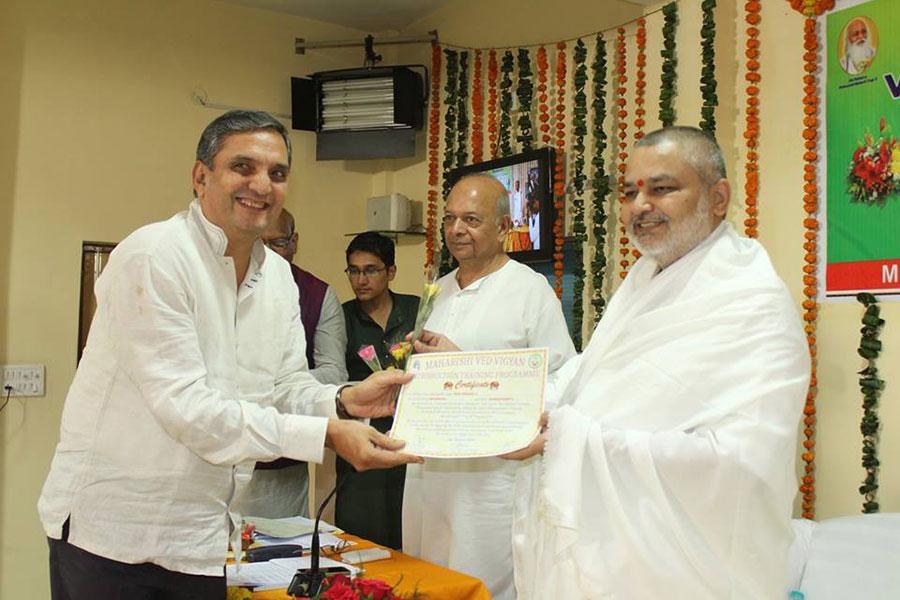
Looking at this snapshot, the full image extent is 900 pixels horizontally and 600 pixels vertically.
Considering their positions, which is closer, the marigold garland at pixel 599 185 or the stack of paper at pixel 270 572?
the stack of paper at pixel 270 572

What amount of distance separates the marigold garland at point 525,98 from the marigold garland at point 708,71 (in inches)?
40.0

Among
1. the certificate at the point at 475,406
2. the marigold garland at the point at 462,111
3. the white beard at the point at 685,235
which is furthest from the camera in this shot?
the marigold garland at the point at 462,111

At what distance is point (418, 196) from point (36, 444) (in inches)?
93.1

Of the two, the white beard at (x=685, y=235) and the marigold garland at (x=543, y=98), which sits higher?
the marigold garland at (x=543, y=98)

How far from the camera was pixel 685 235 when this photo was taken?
203 cm

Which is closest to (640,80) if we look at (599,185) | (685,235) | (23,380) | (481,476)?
(599,185)

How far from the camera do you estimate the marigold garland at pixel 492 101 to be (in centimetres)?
421

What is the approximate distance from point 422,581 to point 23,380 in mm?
2714

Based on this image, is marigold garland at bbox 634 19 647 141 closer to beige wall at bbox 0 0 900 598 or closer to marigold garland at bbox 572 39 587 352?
beige wall at bbox 0 0 900 598

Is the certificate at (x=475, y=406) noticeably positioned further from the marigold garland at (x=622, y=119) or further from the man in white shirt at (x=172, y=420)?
the marigold garland at (x=622, y=119)

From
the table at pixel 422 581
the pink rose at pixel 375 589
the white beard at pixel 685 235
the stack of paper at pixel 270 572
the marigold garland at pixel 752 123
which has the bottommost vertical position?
the table at pixel 422 581

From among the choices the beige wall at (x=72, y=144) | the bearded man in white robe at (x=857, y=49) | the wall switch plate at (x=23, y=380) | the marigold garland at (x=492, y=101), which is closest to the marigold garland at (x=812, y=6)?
the bearded man in white robe at (x=857, y=49)

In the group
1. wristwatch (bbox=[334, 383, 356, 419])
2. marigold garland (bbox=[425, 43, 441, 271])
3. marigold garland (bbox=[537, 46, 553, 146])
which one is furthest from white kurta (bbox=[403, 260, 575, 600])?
marigold garland (bbox=[425, 43, 441, 271])

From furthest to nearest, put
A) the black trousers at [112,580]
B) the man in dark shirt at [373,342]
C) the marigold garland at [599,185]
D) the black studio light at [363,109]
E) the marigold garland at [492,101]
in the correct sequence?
the black studio light at [363,109] < the marigold garland at [492,101] < the marigold garland at [599,185] < the man in dark shirt at [373,342] < the black trousers at [112,580]
